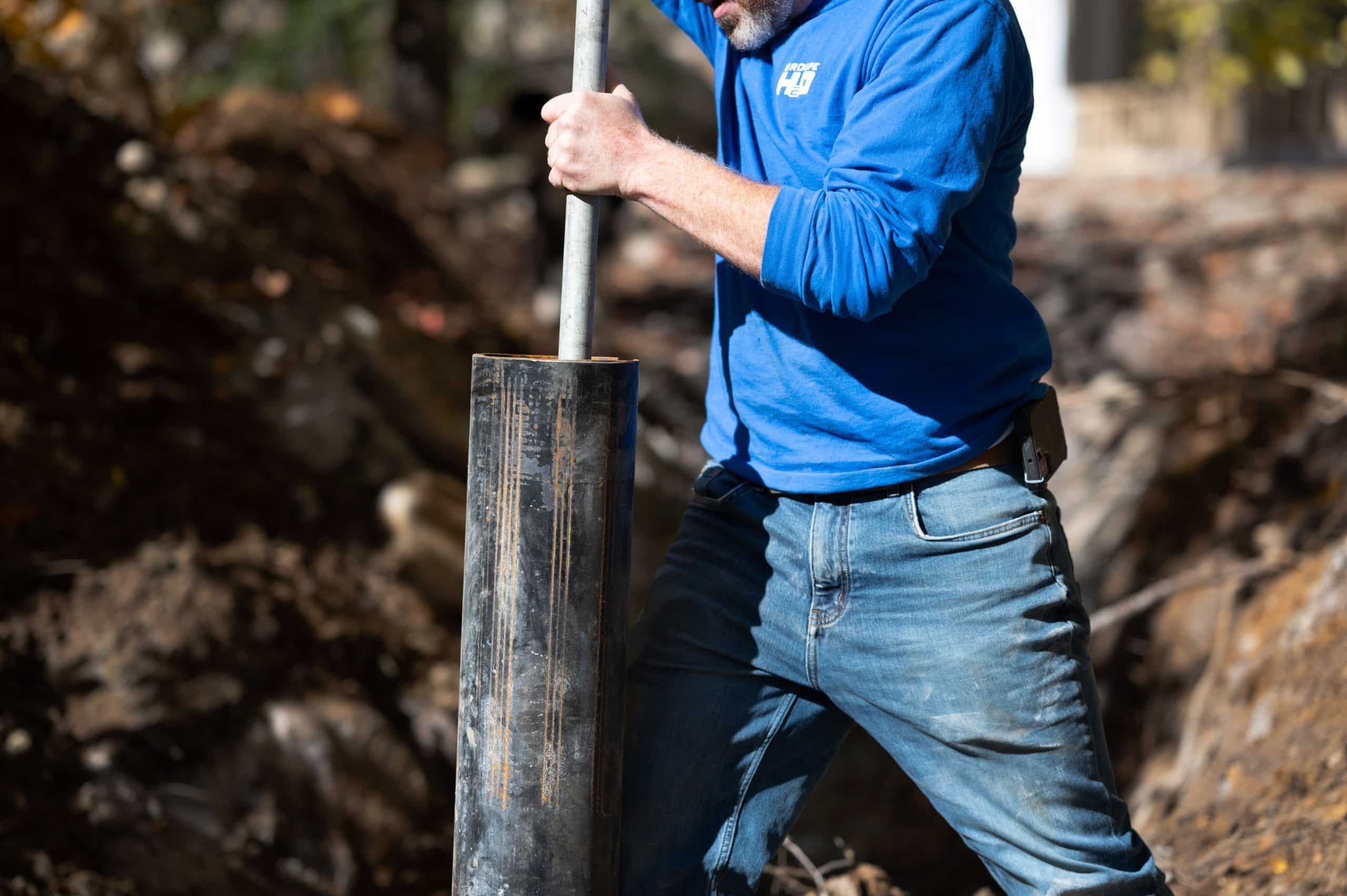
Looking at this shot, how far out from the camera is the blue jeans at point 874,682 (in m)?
1.84

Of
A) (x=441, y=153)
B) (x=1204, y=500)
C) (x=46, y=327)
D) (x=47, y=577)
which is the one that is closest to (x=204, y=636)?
(x=47, y=577)

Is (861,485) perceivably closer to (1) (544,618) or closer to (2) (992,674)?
(2) (992,674)

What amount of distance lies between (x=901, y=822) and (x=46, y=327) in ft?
13.0

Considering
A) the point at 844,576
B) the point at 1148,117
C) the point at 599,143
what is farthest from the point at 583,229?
the point at 1148,117

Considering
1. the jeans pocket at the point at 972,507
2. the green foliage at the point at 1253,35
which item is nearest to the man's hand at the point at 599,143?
the jeans pocket at the point at 972,507

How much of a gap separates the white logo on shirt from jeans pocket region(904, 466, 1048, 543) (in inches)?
26.0

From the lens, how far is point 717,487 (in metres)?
2.14

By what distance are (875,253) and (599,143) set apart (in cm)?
45

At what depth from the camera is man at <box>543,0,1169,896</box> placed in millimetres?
1717

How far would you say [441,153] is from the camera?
355 inches

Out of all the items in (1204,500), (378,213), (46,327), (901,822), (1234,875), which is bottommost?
(901,822)

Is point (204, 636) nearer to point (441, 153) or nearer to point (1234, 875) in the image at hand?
point (1234, 875)

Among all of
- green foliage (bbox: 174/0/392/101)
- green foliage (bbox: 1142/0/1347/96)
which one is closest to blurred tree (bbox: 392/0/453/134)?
green foliage (bbox: 174/0/392/101)

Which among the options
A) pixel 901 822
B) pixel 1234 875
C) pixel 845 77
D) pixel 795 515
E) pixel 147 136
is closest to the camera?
pixel 845 77
